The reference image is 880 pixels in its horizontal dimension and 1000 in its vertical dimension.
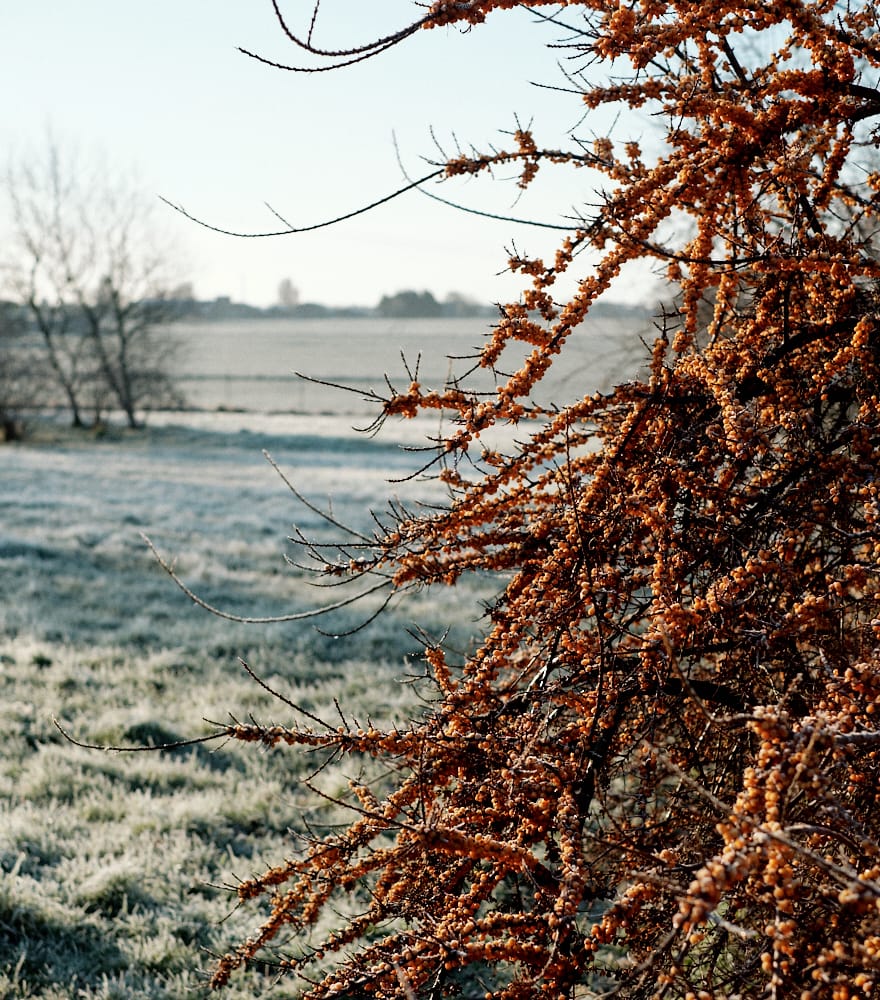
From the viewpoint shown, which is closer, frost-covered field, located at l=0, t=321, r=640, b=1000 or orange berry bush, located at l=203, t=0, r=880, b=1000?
orange berry bush, located at l=203, t=0, r=880, b=1000

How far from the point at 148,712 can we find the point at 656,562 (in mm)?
5619

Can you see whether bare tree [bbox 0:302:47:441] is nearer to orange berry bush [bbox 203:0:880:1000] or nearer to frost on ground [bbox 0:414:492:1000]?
frost on ground [bbox 0:414:492:1000]

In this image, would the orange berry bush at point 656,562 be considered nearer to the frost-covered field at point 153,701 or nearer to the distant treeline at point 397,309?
the frost-covered field at point 153,701

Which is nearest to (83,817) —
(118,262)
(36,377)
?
(36,377)

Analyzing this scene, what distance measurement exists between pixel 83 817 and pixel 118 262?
100 ft

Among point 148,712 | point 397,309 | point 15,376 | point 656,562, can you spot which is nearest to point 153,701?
point 148,712

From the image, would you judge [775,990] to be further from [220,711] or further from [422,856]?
[220,711]

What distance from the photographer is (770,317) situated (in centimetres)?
245

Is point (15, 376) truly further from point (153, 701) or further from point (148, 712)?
point (148, 712)

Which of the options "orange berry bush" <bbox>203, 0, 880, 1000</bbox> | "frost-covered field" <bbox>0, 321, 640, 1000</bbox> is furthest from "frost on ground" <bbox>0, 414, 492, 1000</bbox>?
"orange berry bush" <bbox>203, 0, 880, 1000</bbox>

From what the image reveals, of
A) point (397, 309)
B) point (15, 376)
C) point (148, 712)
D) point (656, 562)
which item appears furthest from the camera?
point (397, 309)

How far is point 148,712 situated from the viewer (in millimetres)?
6789

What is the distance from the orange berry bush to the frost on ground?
0.38 m

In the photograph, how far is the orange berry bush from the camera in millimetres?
1853
